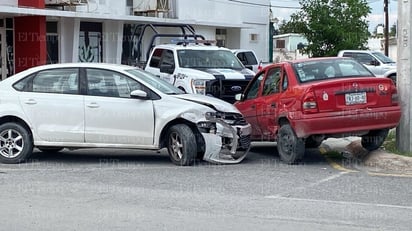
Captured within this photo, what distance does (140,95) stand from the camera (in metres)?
10.9

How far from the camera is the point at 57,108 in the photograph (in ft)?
36.5

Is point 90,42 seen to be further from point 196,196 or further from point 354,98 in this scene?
point 196,196

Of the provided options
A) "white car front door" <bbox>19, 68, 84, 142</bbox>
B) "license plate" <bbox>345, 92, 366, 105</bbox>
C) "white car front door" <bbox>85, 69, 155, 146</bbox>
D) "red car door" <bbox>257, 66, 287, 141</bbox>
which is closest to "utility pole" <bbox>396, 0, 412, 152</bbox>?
"license plate" <bbox>345, 92, 366, 105</bbox>

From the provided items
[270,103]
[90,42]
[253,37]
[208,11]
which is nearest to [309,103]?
[270,103]

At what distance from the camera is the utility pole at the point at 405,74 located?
1132cm

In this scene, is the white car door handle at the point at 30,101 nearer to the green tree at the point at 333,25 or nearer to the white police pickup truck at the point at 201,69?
the white police pickup truck at the point at 201,69

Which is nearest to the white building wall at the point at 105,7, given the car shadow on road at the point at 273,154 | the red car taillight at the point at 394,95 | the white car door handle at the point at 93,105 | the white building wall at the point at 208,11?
the white building wall at the point at 208,11

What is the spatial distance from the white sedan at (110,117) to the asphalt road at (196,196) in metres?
0.35

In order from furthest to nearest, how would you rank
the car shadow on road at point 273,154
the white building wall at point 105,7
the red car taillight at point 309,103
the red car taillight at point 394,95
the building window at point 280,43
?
1. the building window at point 280,43
2. the white building wall at point 105,7
3. the car shadow on road at point 273,154
4. the red car taillight at point 394,95
5. the red car taillight at point 309,103

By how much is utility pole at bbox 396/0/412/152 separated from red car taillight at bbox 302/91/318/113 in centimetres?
192

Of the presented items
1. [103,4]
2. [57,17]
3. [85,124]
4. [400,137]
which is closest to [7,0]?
[57,17]

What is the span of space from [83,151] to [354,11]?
2866 cm

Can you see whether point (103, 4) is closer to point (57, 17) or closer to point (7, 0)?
point (57, 17)

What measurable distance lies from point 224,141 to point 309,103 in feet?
5.10
